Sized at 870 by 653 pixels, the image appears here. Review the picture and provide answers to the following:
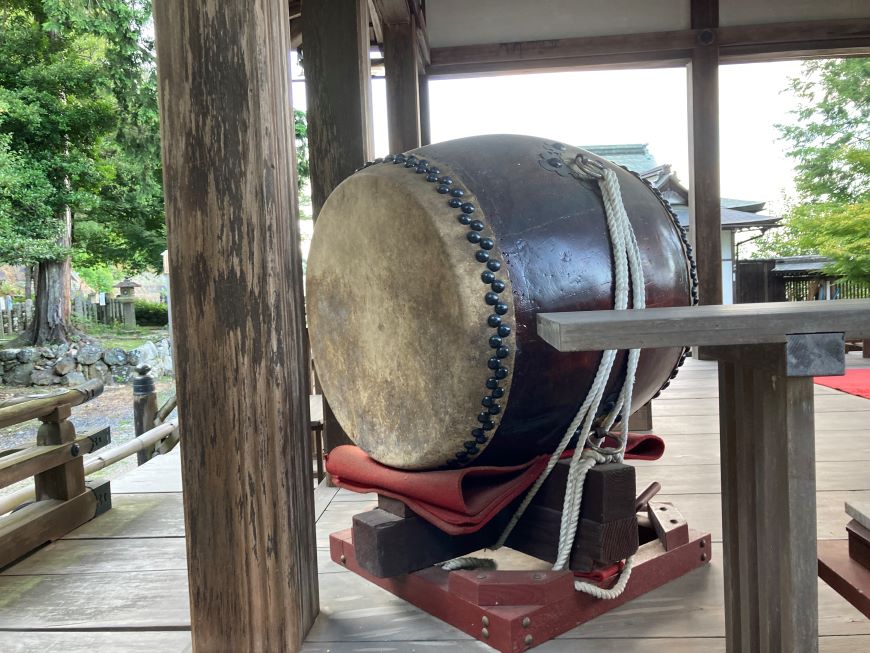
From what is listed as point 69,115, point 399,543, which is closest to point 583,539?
point 399,543

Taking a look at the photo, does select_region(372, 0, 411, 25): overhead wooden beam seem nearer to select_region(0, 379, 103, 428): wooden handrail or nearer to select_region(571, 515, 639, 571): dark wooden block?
select_region(0, 379, 103, 428): wooden handrail

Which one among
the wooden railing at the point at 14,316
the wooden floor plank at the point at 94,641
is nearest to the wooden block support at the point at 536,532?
the wooden floor plank at the point at 94,641

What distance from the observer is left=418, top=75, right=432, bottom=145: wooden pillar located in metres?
3.71

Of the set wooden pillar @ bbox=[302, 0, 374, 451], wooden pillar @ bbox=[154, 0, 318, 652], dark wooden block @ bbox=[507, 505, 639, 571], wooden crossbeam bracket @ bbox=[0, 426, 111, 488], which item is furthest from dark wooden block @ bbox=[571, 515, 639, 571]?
wooden crossbeam bracket @ bbox=[0, 426, 111, 488]

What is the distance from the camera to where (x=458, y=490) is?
1.32 meters

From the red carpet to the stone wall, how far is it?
12.0 meters

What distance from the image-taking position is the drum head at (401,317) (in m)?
1.27

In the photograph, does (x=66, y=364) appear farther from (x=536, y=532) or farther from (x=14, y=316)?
(x=536, y=532)

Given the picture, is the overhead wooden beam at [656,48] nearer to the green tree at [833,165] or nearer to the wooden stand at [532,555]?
the wooden stand at [532,555]

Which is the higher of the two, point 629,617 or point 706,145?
point 706,145

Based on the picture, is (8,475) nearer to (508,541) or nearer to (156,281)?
(508,541)

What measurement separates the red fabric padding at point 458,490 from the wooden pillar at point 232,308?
235 millimetres

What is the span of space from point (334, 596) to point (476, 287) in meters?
0.78

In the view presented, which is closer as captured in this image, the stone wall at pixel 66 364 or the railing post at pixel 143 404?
the railing post at pixel 143 404
